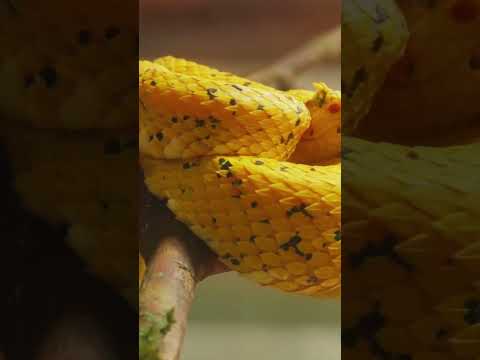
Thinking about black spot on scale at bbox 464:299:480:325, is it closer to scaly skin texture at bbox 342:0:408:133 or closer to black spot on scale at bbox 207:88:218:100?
scaly skin texture at bbox 342:0:408:133

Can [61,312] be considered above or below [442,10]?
below

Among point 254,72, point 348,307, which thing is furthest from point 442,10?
point 348,307

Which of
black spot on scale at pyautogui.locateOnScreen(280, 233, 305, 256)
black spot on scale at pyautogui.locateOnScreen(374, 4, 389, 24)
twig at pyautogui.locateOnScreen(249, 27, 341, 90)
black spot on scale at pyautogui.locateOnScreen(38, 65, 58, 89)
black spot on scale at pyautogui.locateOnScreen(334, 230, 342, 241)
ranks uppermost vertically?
black spot on scale at pyautogui.locateOnScreen(374, 4, 389, 24)

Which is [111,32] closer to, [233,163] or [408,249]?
[233,163]

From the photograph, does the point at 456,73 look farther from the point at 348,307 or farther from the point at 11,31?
the point at 11,31

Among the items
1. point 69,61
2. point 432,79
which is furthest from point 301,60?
point 69,61

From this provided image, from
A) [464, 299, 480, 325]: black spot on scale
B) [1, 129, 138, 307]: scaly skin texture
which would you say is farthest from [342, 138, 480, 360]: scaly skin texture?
[1, 129, 138, 307]: scaly skin texture
